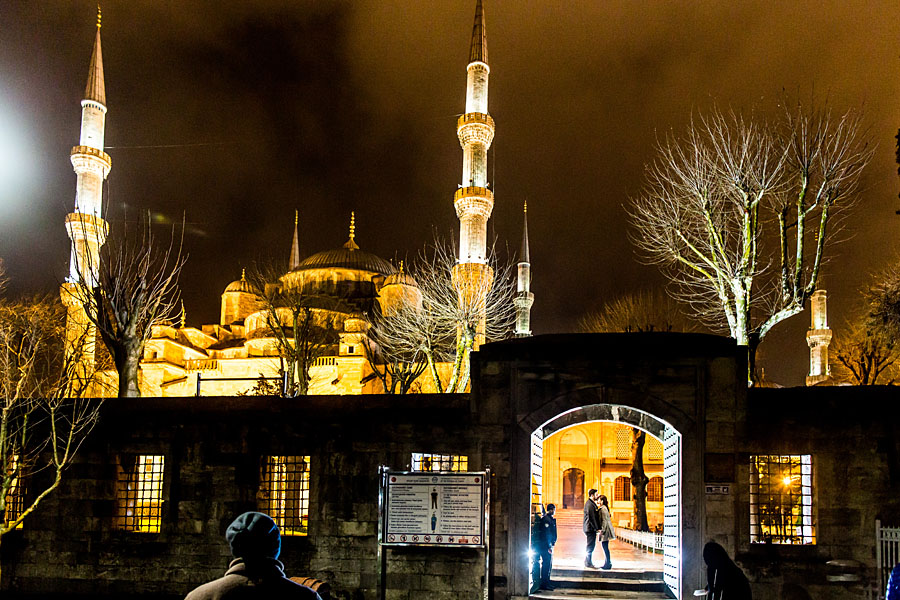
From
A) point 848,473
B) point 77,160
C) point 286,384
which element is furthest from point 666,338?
point 77,160

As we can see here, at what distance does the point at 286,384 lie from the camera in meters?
25.5

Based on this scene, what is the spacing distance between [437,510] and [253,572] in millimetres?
6417

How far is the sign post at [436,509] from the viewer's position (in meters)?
9.80

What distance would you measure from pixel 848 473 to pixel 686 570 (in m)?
2.43

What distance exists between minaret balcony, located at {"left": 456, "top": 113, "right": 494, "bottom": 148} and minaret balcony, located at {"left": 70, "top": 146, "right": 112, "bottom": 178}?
16.4 meters

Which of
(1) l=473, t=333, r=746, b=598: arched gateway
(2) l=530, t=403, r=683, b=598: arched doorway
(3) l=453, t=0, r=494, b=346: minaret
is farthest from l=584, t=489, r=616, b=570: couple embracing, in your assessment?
(3) l=453, t=0, r=494, b=346: minaret

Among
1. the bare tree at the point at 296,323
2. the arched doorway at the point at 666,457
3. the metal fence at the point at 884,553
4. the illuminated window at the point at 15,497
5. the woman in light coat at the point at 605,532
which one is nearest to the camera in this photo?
the metal fence at the point at 884,553

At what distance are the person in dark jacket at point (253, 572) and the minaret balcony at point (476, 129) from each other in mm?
33171

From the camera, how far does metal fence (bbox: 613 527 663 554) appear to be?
1757 cm

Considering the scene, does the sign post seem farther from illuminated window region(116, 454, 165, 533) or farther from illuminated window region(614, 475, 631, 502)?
illuminated window region(614, 475, 631, 502)

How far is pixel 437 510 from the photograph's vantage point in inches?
389

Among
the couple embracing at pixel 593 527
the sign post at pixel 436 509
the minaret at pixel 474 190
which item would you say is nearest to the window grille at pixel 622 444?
the minaret at pixel 474 190

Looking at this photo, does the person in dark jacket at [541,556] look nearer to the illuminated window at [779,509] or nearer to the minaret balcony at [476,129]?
the illuminated window at [779,509]

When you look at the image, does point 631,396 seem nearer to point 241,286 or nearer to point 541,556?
point 541,556
